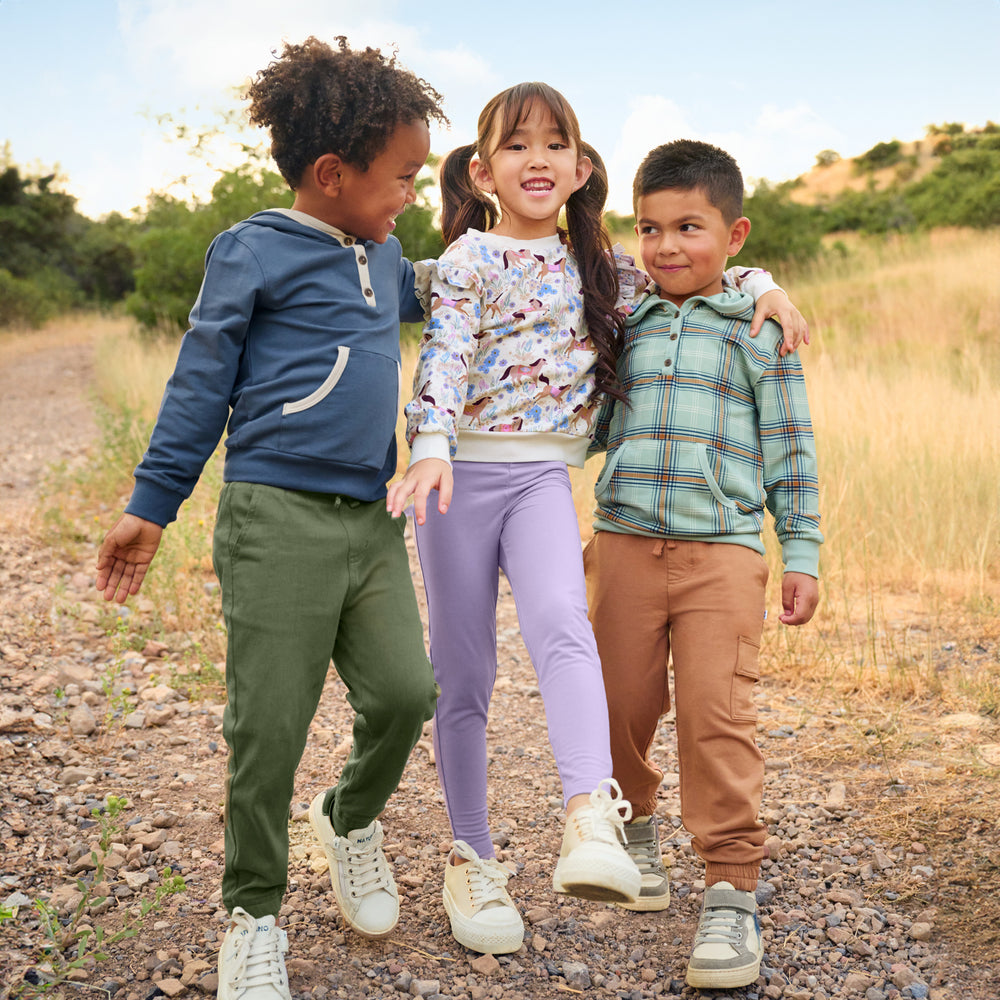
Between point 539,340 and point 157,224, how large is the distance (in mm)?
19026

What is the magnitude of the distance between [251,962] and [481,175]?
1.77 metres

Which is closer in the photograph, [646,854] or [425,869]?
[646,854]

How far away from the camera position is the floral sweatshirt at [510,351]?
82.9 inches

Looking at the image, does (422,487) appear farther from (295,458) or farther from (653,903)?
(653,903)

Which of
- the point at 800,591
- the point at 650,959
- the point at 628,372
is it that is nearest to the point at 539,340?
the point at 628,372

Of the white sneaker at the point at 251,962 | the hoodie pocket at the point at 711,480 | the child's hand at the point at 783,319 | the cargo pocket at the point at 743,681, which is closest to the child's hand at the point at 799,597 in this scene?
the cargo pocket at the point at 743,681

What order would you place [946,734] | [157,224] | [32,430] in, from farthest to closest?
[157,224] → [32,430] → [946,734]

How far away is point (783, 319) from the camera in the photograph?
2.22 metres

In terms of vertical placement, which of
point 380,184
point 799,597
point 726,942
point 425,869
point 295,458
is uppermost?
point 380,184

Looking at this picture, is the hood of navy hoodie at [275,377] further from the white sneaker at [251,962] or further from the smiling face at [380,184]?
the white sneaker at [251,962]

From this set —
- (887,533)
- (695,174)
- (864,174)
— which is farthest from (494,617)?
(864,174)

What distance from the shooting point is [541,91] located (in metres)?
2.18

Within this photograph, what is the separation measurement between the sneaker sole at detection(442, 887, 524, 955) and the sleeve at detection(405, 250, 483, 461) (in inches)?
41.7

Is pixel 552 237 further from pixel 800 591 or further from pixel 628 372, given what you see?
pixel 800 591
